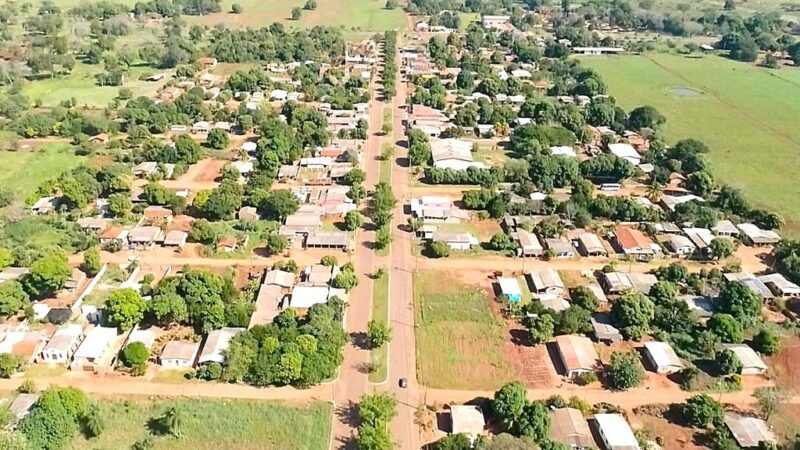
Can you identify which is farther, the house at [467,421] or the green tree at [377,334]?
the green tree at [377,334]

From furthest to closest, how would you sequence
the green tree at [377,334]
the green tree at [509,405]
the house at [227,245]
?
the house at [227,245]
the green tree at [377,334]
the green tree at [509,405]

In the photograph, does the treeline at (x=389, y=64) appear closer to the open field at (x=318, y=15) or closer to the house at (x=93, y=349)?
the open field at (x=318, y=15)

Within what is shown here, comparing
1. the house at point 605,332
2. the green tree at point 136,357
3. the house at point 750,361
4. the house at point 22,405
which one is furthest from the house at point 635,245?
the house at point 22,405

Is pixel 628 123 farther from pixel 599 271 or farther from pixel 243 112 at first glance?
pixel 243 112

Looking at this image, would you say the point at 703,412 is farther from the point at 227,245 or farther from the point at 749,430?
the point at 227,245

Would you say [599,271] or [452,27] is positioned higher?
[452,27]

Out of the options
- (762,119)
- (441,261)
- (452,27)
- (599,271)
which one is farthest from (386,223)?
(452,27)
